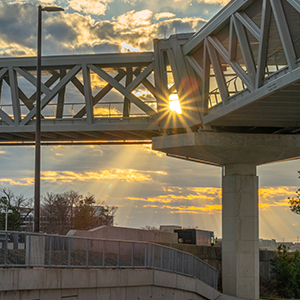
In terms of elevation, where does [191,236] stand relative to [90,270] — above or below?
below

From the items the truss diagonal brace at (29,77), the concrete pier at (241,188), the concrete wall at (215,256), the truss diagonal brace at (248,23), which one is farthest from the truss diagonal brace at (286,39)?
the concrete wall at (215,256)

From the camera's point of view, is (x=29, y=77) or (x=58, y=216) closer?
(x=29, y=77)

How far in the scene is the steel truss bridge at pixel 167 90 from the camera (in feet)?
73.0

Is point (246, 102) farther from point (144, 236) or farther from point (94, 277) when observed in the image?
point (144, 236)

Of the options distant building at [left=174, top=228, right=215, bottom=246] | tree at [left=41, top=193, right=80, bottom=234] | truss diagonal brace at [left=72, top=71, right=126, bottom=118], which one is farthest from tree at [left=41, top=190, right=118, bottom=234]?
truss diagonal brace at [left=72, top=71, right=126, bottom=118]

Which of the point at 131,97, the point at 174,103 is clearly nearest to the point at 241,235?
the point at 174,103

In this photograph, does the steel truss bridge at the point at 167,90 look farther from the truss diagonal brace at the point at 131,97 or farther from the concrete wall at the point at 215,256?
the concrete wall at the point at 215,256

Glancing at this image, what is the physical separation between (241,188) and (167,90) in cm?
859

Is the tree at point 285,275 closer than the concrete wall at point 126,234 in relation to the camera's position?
No

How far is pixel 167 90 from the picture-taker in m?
31.4

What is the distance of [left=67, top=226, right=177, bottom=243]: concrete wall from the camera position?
3238 cm

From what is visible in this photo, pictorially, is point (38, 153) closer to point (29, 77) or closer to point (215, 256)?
point (29, 77)

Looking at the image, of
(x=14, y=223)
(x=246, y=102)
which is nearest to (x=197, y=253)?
(x=246, y=102)

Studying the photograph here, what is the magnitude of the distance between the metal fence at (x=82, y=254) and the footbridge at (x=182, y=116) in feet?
23.8
